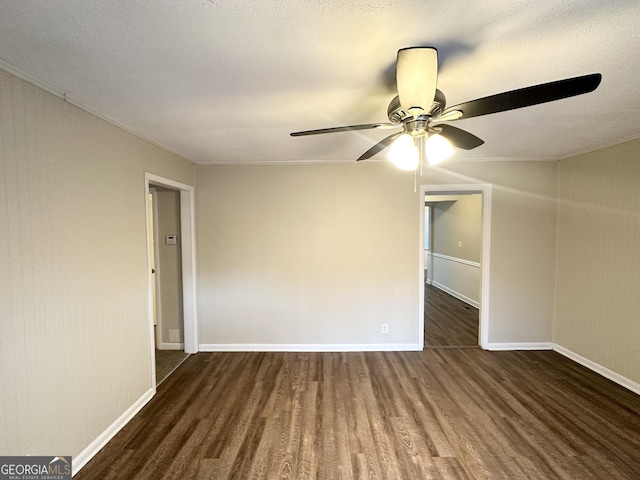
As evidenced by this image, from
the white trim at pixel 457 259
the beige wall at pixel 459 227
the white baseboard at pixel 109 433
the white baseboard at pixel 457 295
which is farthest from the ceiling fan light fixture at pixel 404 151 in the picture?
the white baseboard at pixel 457 295

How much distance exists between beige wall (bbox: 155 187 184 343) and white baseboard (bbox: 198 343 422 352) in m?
0.50

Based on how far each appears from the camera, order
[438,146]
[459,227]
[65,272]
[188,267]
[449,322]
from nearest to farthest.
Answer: [438,146], [65,272], [188,267], [449,322], [459,227]

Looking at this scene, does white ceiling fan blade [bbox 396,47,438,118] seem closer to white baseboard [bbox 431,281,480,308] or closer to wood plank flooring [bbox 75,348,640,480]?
wood plank flooring [bbox 75,348,640,480]

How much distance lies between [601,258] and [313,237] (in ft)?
10.0

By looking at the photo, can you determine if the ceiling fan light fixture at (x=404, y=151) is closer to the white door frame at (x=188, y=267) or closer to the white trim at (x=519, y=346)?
the white door frame at (x=188, y=267)

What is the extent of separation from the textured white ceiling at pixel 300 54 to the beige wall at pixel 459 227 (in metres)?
3.21

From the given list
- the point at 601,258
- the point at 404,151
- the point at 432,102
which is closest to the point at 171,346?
the point at 404,151

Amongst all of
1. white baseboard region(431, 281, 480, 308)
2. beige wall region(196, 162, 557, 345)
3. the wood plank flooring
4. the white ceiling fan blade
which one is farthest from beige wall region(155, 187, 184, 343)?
white baseboard region(431, 281, 480, 308)

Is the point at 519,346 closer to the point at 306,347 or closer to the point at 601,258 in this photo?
the point at 601,258

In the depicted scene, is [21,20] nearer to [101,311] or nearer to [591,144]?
[101,311]

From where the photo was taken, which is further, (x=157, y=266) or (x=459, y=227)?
(x=459, y=227)

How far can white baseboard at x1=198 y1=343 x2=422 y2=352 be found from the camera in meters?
3.60

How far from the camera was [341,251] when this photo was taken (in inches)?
141

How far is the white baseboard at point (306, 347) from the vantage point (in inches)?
142
